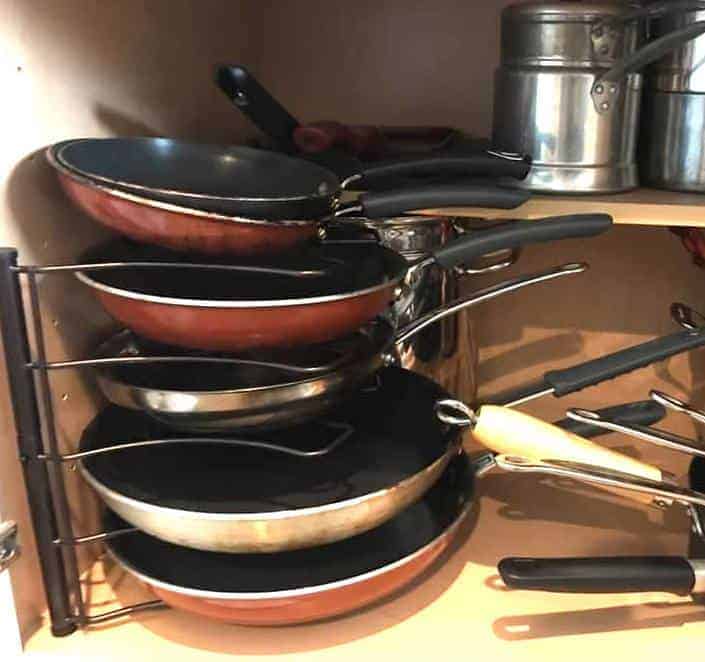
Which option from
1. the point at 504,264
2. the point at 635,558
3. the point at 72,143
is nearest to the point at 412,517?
the point at 635,558

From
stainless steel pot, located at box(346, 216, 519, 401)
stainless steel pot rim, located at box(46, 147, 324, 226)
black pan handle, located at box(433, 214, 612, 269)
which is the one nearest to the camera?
stainless steel pot rim, located at box(46, 147, 324, 226)

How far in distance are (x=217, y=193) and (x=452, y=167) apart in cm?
19

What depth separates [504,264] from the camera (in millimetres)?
887

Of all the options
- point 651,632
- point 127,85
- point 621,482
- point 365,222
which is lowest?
point 651,632

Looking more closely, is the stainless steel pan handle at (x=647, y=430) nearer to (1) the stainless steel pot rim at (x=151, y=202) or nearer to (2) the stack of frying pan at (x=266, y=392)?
(2) the stack of frying pan at (x=266, y=392)

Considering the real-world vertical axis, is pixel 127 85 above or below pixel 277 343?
above

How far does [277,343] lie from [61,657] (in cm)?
27

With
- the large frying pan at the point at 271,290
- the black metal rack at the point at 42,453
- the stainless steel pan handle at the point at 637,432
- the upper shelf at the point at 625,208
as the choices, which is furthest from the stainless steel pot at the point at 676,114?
the black metal rack at the point at 42,453

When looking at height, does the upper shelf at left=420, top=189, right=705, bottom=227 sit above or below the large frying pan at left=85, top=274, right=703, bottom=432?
above

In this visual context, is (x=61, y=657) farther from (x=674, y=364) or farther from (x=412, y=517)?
(x=674, y=364)

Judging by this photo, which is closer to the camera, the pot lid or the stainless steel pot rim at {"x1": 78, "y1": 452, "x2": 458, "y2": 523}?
the stainless steel pot rim at {"x1": 78, "y1": 452, "x2": 458, "y2": 523}

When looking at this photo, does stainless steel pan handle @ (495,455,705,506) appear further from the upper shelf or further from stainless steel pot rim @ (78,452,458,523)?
the upper shelf

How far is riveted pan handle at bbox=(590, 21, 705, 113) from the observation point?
27.2 inches

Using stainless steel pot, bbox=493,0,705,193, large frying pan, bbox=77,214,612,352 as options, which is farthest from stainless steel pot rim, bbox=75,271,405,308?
stainless steel pot, bbox=493,0,705,193
